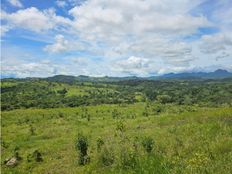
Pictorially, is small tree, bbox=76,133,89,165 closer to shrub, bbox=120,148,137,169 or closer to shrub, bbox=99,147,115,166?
shrub, bbox=99,147,115,166

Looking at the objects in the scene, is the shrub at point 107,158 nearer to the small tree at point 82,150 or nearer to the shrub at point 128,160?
the shrub at point 128,160

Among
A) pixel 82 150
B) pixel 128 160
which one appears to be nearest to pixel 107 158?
pixel 128 160

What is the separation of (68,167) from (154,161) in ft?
32.2

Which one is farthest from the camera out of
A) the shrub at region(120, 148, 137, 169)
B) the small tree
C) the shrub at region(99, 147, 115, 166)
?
the small tree

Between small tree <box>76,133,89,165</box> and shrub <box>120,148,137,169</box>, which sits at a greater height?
shrub <box>120,148,137,169</box>

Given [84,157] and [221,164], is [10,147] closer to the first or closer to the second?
[84,157]

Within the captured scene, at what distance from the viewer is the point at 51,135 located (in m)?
37.4

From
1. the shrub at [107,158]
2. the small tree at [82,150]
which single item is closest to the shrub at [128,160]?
the shrub at [107,158]

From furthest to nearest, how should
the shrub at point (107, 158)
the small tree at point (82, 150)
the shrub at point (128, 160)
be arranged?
1. the small tree at point (82, 150)
2. the shrub at point (107, 158)
3. the shrub at point (128, 160)

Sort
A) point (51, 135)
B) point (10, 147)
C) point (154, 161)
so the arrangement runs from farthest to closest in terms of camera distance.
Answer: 1. point (51, 135)
2. point (10, 147)
3. point (154, 161)

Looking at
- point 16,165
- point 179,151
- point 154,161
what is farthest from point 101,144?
point 154,161

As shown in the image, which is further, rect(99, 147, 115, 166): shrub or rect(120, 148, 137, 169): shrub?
rect(99, 147, 115, 166): shrub

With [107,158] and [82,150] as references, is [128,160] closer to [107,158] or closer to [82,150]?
[107,158]

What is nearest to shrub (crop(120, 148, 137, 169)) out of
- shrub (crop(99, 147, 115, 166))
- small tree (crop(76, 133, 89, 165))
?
shrub (crop(99, 147, 115, 166))
